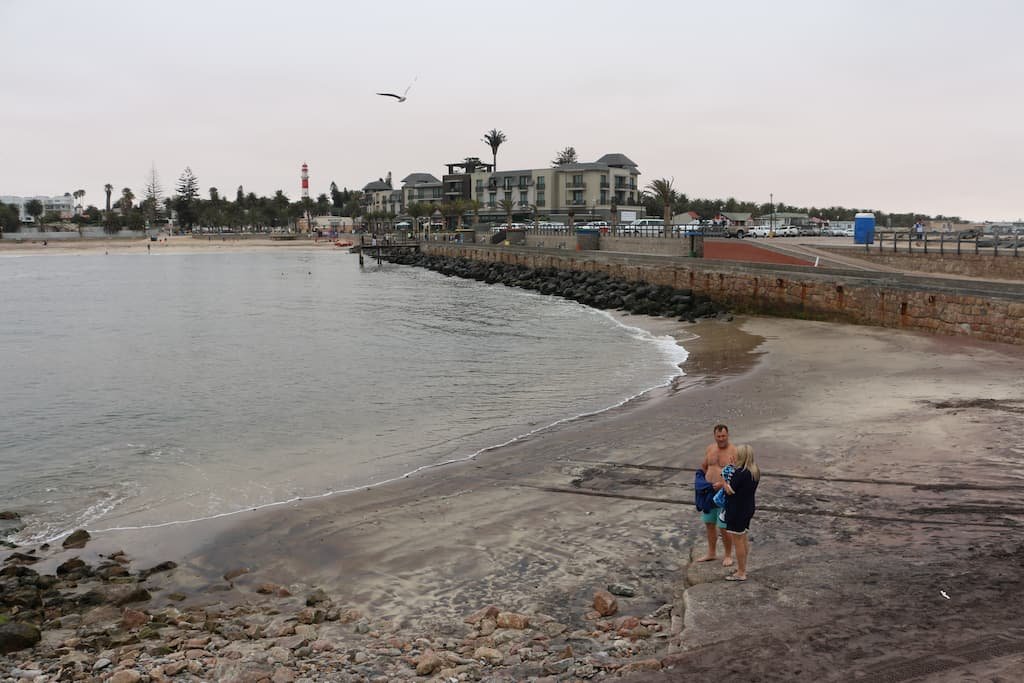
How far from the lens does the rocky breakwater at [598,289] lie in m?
35.6

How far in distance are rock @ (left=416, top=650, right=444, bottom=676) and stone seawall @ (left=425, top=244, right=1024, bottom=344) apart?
20014 mm

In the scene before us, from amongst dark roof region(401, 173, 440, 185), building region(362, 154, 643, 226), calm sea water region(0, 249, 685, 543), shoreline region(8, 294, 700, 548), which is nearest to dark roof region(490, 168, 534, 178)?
building region(362, 154, 643, 226)

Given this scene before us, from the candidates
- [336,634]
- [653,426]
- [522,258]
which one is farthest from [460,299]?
[336,634]

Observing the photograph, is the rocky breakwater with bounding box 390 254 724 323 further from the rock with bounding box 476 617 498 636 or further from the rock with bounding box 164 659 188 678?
the rock with bounding box 164 659 188 678

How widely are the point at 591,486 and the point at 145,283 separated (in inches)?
2678

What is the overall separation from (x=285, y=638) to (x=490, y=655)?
2.09m

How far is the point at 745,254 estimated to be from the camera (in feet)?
129

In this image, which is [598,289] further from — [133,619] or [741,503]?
[133,619]

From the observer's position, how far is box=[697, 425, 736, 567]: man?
807 centimetres

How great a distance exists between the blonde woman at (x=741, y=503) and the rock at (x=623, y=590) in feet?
3.09

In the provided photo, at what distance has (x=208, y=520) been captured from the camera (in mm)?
11648

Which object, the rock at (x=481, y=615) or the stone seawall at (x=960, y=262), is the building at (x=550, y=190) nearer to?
the stone seawall at (x=960, y=262)

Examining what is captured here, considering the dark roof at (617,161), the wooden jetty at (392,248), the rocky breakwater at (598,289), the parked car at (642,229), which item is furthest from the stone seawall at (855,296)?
the dark roof at (617,161)

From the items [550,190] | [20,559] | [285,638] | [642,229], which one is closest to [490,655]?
[285,638]
